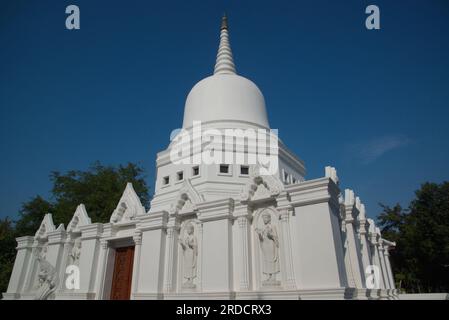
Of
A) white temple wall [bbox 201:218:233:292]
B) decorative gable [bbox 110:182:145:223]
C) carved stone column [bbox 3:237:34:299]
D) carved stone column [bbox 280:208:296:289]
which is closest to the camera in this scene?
carved stone column [bbox 280:208:296:289]

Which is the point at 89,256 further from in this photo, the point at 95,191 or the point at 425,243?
the point at 425,243

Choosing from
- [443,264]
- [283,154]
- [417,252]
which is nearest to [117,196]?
[283,154]

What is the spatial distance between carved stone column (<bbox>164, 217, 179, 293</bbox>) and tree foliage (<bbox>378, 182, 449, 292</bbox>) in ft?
98.1

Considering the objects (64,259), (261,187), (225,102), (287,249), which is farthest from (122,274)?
(225,102)

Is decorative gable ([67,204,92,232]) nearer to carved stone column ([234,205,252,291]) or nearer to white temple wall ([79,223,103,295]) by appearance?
white temple wall ([79,223,103,295])

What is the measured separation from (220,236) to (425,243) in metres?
29.9

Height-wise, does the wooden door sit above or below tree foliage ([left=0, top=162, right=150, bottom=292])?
below

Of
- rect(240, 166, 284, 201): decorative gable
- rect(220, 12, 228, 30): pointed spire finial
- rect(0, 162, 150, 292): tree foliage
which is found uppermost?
rect(220, 12, 228, 30): pointed spire finial

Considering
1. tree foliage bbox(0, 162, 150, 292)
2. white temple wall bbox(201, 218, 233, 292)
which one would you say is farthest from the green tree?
white temple wall bbox(201, 218, 233, 292)

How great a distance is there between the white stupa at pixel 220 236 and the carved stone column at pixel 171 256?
0.15ft

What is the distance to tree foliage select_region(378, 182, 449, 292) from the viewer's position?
32.8 meters

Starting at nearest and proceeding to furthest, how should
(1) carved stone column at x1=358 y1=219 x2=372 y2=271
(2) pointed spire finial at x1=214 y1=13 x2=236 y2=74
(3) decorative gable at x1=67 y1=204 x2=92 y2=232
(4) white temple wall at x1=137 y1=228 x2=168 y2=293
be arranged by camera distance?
(4) white temple wall at x1=137 y1=228 x2=168 y2=293 → (1) carved stone column at x1=358 y1=219 x2=372 y2=271 → (3) decorative gable at x1=67 y1=204 x2=92 y2=232 → (2) pointed spire finial at x1=214 y1=13 x2=236 y2=74

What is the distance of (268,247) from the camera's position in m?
11.9
